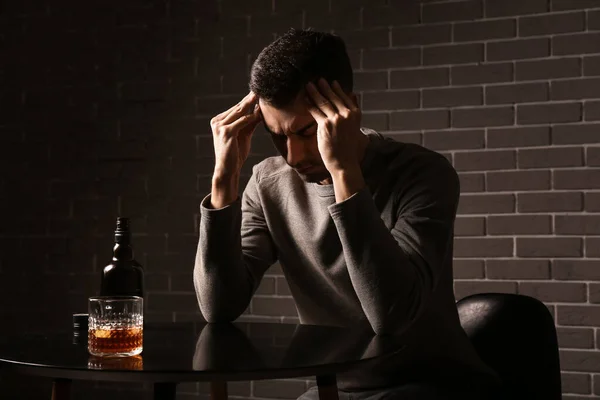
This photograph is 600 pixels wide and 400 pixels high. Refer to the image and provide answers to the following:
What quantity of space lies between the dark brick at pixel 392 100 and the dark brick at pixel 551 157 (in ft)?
1.56

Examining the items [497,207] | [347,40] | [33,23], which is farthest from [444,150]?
[33,23]

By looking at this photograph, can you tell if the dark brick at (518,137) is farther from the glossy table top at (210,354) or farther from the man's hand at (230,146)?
the glossy table top at (210,354)

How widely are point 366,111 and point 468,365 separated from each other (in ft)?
6.15

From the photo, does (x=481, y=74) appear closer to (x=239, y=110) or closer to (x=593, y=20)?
(x=593, y=20)

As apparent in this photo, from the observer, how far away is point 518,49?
3285 mm

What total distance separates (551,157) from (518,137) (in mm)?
146

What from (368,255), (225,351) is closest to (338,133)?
(368,255)

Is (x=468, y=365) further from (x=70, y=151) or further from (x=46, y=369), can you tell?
(x=70, y=151)

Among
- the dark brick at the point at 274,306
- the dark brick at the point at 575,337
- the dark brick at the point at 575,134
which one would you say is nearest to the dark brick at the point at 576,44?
the dark brick at the point at 575,134

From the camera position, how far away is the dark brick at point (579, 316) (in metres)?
3.16

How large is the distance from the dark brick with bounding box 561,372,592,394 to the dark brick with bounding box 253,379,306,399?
106 cm

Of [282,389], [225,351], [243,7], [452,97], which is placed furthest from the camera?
[243,7]

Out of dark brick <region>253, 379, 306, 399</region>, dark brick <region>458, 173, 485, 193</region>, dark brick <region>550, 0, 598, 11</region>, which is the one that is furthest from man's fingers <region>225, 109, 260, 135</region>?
dark brick <region>253, 379, 306, 399</region>

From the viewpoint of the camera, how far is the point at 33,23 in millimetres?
4059
